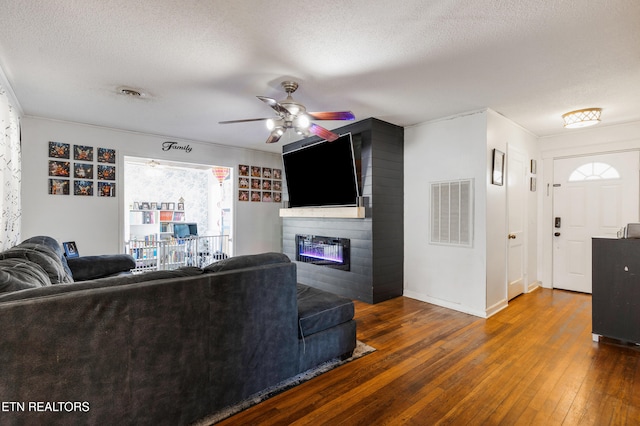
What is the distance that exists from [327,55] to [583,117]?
3.45 metres

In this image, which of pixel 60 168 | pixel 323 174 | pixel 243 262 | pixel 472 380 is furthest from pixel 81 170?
pixel 472 380

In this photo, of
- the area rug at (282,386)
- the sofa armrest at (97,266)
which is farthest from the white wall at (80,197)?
the area rug at (282,386)

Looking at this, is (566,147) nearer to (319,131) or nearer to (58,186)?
(319,131)

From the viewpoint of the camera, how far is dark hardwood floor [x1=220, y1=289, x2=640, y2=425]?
1888 mm

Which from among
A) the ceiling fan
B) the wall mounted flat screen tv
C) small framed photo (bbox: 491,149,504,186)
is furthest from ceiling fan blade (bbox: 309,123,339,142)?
small framed photo (bbox: 491,149,504,186)

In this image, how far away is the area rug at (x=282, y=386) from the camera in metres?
1.86

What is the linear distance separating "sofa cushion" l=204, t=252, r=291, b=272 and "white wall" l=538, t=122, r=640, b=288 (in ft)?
16.1

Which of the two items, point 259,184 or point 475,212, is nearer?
point 475,212

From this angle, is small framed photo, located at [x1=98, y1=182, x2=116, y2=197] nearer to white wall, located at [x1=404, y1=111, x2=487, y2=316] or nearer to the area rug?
the area rug

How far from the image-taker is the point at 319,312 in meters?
2.39

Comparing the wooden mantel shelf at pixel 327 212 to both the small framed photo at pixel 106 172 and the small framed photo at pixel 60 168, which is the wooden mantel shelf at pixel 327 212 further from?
the small framed photo at pixel 60 168

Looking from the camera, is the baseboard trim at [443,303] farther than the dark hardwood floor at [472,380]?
Yes

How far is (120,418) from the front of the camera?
149cm

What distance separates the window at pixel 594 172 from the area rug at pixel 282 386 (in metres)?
4.45
